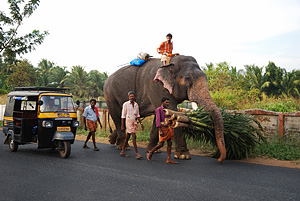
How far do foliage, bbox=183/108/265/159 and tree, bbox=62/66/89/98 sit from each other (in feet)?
138

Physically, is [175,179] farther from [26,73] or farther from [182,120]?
[26,73]

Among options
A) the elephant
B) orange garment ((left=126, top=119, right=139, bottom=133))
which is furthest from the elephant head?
orange garment ((left=126, top=119, right=139, bottom=133))

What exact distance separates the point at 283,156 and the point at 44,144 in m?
6.60

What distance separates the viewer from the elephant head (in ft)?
24.9

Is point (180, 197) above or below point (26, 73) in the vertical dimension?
below

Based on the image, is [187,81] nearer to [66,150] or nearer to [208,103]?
[208,103]

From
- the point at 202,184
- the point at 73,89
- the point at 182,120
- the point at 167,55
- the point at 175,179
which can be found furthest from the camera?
the point at 73,89

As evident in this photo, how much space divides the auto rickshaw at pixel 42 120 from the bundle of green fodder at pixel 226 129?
122 inches

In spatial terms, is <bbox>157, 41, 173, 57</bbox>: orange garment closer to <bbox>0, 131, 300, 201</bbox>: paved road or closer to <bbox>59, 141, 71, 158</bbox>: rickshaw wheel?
<bbox>0, 131, 300, 201</bbox>: paved road

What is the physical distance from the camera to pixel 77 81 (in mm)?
48375

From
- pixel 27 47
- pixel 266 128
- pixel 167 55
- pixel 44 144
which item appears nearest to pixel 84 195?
pixel 44 144

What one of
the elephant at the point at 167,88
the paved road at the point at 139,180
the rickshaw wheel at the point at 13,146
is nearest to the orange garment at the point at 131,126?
the elephant at the point at 167,88

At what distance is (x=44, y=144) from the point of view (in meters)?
8.34

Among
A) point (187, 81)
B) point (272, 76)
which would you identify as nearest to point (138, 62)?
point (187, 81)
